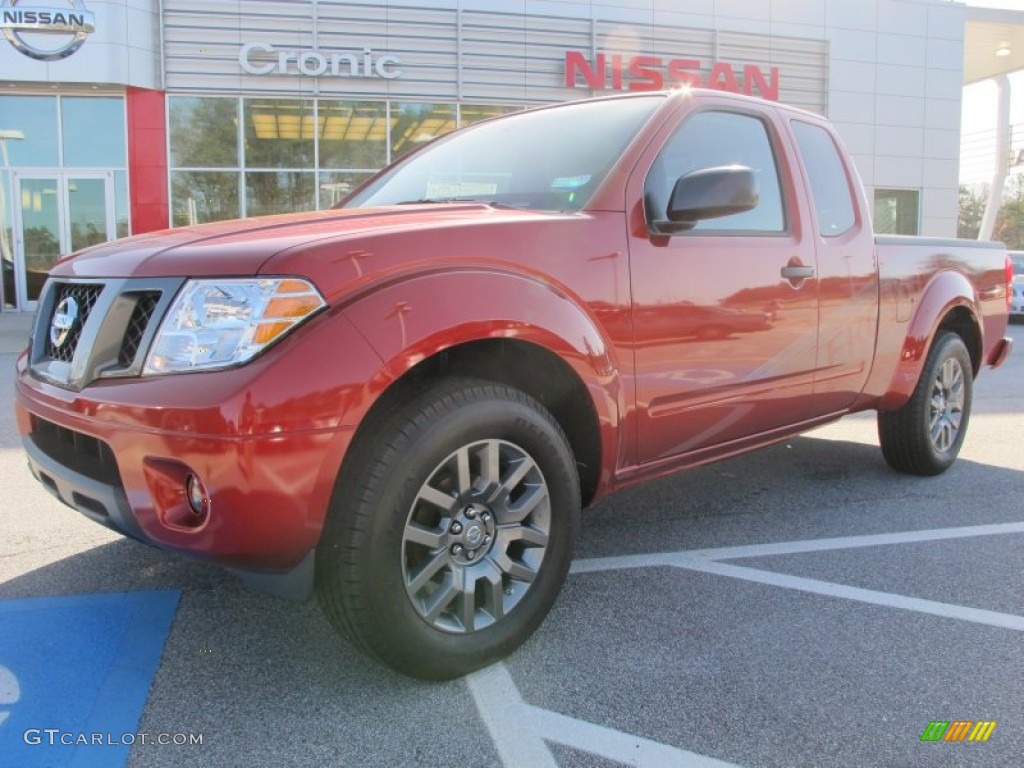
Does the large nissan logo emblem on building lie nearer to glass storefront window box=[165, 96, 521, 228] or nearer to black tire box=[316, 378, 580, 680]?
glass storefront window box=[165, 96, 521, 228]

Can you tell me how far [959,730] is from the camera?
7.51 ft

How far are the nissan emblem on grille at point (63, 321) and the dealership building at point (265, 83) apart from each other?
14.5m

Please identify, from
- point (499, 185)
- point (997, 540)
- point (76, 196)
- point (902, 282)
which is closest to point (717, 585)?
point (997, 540)

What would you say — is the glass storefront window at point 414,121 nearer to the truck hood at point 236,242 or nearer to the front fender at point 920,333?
the front fender at point 920,333

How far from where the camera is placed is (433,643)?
7.83 ft

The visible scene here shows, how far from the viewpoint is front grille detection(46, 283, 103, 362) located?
2.48m

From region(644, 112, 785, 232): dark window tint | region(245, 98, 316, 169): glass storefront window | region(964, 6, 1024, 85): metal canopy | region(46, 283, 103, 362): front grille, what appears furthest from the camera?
region(964, 6, 1024, 85): metal canopy

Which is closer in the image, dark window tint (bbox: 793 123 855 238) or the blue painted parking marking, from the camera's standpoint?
the blue painted parking marking

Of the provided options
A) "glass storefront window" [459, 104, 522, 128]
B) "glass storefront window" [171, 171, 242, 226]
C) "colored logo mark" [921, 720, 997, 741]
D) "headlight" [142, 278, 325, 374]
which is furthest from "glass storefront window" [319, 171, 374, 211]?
"colored logo mark" [921, 720, 997, 741]

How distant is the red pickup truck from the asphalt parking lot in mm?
254

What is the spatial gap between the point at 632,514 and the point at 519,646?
163 centimetres

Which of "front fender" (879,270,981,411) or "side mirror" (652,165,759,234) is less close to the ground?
"side mirror" (652,165,759,234)

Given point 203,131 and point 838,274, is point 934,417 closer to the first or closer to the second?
point 838,274

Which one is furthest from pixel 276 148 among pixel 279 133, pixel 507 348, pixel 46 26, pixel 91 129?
pixel 507 348
